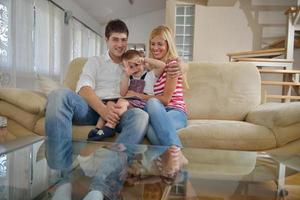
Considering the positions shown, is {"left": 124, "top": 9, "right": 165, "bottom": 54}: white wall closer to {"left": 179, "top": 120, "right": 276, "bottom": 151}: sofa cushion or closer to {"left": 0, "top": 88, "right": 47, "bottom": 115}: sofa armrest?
{"left": 0, "top": 88, "right": 47, "bottom": 115}: sofa armrest

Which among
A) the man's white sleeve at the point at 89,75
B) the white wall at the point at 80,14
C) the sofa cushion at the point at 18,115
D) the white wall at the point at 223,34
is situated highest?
the white wall at the point at 80,14

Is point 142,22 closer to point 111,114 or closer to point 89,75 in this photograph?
point 89,75

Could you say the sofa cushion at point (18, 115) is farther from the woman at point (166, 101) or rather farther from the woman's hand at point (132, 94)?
the woman at point (166, 101)

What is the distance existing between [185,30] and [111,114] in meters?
3.23

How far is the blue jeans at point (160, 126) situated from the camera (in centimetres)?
148

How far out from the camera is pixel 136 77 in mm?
1778

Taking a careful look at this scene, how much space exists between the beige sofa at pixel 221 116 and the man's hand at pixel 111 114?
12 cm

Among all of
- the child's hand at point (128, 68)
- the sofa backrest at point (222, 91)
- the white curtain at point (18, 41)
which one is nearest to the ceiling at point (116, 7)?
the white curtain at point (18, 41)

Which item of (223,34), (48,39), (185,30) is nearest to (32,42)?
(48,39)

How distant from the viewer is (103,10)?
7.00m

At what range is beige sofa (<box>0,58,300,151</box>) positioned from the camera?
1647mm

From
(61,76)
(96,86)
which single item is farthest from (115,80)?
(61,76)

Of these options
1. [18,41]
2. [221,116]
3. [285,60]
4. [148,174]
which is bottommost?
[148,174]

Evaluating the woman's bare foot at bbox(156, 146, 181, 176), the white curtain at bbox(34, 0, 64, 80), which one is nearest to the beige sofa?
the woman's bare foot at bbox(156, 146, 181, 176)
